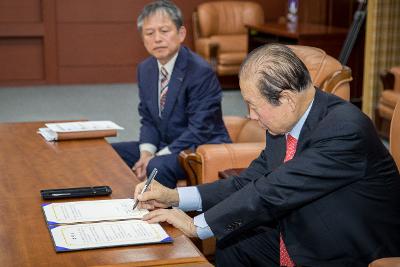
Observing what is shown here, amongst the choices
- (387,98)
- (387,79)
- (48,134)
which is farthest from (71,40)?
(48,134)

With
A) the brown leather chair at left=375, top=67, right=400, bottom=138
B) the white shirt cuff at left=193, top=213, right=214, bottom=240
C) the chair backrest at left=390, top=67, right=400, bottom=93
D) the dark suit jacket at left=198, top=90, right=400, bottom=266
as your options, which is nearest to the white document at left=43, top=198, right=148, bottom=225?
the white shirt cuff at left=193, top=213, right=214, bottom=240

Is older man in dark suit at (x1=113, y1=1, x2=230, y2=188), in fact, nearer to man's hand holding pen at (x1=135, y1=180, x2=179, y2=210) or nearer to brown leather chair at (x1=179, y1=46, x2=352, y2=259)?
brown leather chair at (x1=179, y1=46, x2=352, y2=259)

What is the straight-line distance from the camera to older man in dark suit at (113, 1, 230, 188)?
13.7 ft

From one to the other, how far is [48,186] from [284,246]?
3.02 ft

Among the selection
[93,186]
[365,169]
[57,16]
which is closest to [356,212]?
[365,169]

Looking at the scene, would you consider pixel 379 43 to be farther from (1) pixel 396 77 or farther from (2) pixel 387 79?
(1) pixel 396 77

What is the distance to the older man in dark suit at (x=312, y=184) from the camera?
93.1 inches

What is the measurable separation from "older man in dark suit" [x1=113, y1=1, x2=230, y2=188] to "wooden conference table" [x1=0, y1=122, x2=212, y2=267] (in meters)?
0.59

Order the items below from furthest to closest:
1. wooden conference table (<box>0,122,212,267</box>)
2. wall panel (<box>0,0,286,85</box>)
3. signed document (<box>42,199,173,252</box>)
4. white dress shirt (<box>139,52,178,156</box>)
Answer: wall panel (<box>0,0,286,85</box>) < white dress shirt (<box>139,52,178,156</box>) < signed document (<box>42,199,173,252</box>) < wooden conference table (<box>0,122,212,267</box>)

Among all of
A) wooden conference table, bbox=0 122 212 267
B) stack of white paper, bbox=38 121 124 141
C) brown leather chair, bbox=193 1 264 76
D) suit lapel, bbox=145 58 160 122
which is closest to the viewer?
wooden conference table, bbox=0 122 212 267

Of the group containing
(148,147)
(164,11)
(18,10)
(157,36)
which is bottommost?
(148,147)

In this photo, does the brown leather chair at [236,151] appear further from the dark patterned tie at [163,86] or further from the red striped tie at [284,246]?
the red striped tie at [284,246]

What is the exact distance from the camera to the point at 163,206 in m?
2.65

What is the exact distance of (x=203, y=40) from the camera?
9.98 metres
